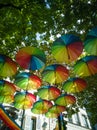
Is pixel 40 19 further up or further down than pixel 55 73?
further up

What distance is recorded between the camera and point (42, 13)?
514 inches

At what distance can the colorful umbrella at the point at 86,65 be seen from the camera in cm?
955

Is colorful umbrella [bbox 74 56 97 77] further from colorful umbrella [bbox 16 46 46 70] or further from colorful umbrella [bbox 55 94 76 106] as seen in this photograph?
colorful umbrella [bbox 55 94 76 106]

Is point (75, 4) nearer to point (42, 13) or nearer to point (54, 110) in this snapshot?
point (42, 13)

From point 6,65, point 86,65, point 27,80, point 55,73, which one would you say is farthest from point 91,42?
point 27,80

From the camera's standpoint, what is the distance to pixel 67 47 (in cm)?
877

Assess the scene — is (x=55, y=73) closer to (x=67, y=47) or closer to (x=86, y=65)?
(x=86, y=65)

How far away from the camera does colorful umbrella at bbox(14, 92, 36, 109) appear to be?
12695 millimetres

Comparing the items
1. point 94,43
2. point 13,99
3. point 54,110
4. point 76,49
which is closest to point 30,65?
point 76,49

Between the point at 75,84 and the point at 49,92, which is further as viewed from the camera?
the point at 49,92

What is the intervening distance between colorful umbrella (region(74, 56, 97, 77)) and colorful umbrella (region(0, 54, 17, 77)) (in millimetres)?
3034

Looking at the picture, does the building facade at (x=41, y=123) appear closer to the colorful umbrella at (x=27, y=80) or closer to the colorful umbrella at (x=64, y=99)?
the colorful umbrella at (x=64, y=99)

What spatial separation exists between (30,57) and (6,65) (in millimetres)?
1173

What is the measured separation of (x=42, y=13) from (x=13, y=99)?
5.68 meters
